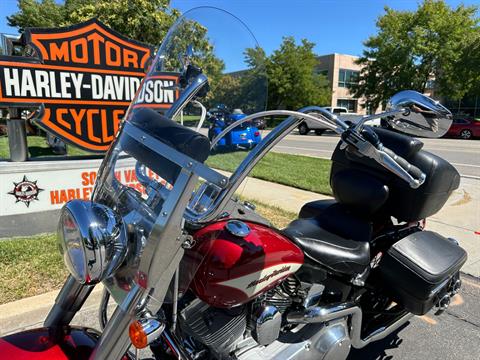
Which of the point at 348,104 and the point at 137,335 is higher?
the point at 348,104

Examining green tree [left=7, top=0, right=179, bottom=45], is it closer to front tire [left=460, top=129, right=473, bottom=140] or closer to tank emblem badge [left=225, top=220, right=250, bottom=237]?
front tire [left=460, top=129, right=473, bottom=140]

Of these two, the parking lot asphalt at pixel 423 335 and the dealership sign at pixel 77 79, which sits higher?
the dealership sign at pixel 77 79

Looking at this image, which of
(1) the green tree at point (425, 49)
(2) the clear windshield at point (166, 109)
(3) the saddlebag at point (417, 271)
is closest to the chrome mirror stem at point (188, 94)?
(2) the clear windshield at point (166, 109)

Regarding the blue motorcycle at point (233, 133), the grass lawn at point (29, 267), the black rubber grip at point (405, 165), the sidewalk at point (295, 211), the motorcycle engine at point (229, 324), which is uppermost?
the blue motorcycle at point (233, 133)

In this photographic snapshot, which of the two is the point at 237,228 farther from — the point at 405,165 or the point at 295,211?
the point at 295,211

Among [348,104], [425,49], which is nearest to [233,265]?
[425,49]

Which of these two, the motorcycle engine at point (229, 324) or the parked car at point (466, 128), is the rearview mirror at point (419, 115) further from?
the parked car at point (466, 128)

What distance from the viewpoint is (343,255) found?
196cm

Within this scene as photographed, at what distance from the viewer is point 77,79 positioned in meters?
4.35

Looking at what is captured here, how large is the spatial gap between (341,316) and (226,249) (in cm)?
94

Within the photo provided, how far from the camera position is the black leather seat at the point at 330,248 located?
1882 millimetres

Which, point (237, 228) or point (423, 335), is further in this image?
point (423, 335)

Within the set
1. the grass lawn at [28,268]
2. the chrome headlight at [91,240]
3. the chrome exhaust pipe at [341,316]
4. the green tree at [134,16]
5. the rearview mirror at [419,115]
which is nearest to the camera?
the chrome headlight at [91,240]

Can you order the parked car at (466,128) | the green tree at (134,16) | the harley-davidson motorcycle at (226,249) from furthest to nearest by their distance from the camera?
the parked car at (466,128), the green tree at (134,16), the harley-davidson motorcycle at (226,249)
